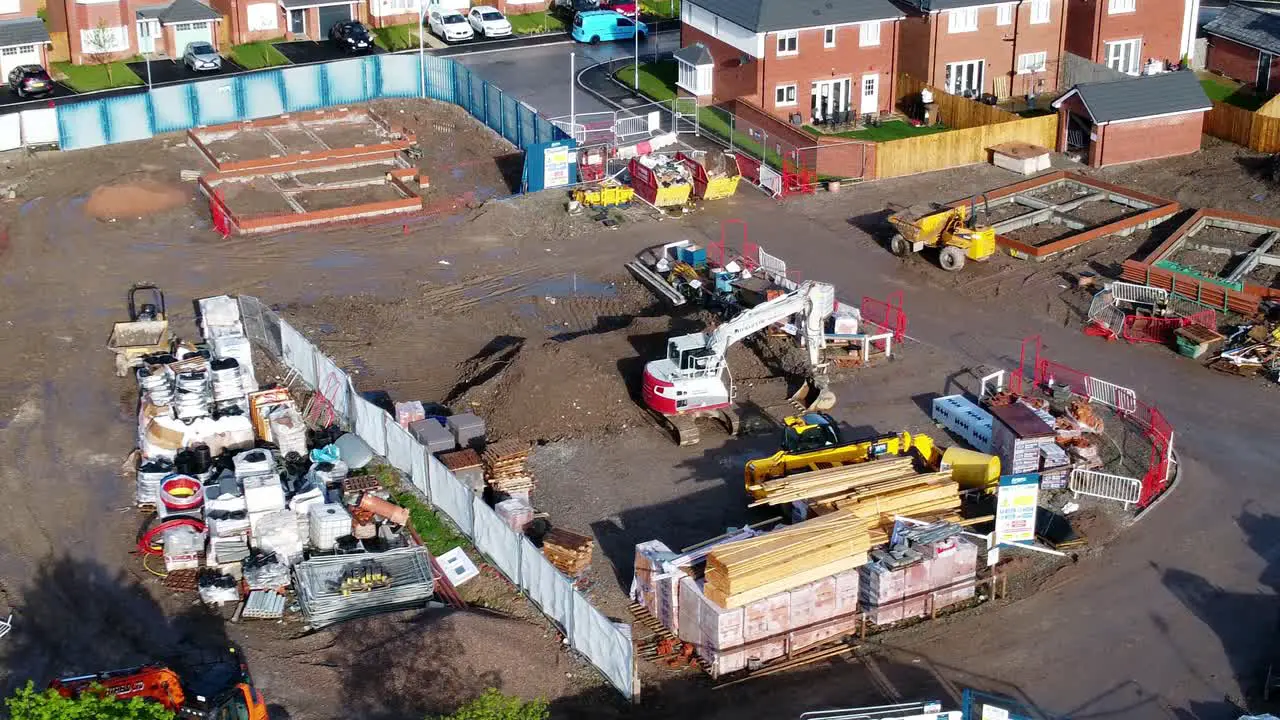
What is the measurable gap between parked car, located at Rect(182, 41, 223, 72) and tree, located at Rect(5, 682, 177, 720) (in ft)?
154

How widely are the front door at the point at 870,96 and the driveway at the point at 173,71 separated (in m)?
26.3

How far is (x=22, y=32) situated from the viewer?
66.9 m

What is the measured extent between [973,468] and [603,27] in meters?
41.8

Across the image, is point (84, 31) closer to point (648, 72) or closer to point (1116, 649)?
point (648, 72)

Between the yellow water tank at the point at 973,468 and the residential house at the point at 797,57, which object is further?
the residential house at the point at 797,57

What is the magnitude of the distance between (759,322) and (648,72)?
Answer: 1201 inches

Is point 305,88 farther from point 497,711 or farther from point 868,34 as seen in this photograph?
point 497,711

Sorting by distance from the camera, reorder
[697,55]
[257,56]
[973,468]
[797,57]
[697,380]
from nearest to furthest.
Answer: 1. [973,468]
2. [697,380]
3. [797,57]
4. [697,55]
5. [257,56]

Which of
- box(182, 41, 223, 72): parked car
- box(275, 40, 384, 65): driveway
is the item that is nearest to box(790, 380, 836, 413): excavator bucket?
box(275, 40, 384, 65): driveway

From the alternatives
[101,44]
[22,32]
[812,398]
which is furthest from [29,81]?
[812,398]

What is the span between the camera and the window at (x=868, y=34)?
205 ft

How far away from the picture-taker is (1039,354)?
44.8 metres

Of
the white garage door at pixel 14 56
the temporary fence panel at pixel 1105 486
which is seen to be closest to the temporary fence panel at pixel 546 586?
the temporary fence panel at pixel 1105 486

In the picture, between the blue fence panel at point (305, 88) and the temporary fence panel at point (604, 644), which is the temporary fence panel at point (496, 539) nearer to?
the temporary fence panel at point (604, 644)
